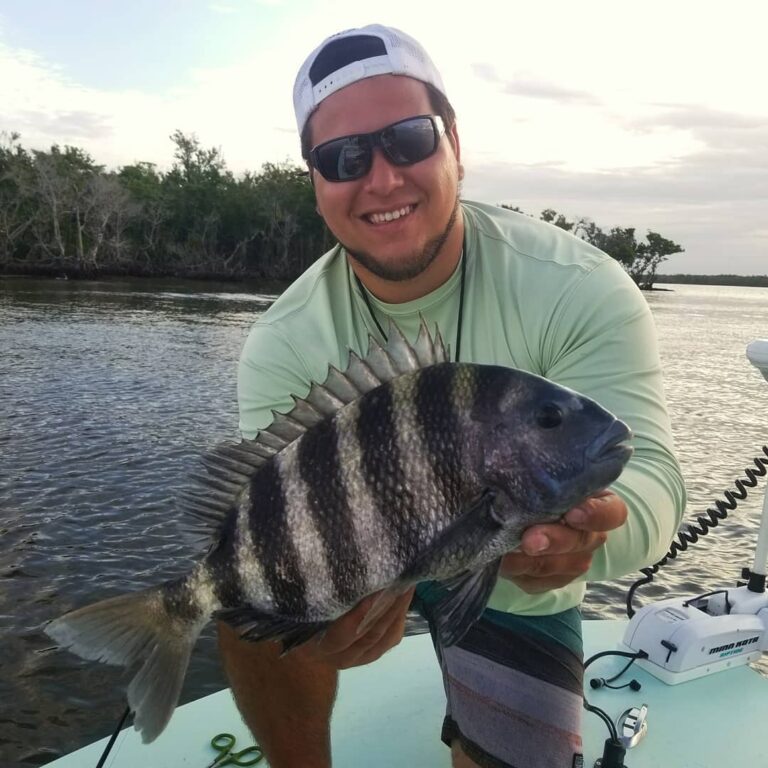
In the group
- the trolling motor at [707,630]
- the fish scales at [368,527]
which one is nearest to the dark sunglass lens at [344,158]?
the fish scales at [368,527]

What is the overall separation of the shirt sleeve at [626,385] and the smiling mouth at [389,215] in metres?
0.68

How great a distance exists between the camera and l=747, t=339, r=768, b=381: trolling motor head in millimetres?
3111

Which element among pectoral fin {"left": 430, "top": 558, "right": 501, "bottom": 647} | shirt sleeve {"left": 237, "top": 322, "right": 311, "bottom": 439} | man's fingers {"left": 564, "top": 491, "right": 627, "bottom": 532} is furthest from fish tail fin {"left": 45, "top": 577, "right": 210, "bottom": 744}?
man's fingers {"left": 564, "top": 491, "right": 627, "bottom": 532}

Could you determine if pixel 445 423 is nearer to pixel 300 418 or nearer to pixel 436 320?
pixel 300 418

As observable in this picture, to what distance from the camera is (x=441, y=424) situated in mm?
1760

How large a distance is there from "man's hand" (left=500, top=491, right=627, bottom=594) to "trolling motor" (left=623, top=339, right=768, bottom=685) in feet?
5.97

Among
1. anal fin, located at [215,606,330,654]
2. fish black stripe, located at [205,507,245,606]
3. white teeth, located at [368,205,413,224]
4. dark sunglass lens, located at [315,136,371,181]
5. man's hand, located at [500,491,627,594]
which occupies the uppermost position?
dark sunglass lens, located at [315,136,371,181]

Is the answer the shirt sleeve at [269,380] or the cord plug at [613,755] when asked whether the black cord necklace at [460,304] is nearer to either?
the shirt sleeve at [269,380]

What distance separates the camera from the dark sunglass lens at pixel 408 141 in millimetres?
2709

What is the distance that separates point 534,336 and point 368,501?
3.64 ft

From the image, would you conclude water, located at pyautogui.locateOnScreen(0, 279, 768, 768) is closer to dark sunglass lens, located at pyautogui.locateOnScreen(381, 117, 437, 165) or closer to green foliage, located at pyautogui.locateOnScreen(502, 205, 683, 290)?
dark sunglass lens, located at pyautogui.locateOnScreen(381, 117, 437, 165)

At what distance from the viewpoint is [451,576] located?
1.79 meters

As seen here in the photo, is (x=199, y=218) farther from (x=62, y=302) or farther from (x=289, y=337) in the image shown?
(x=289, y=337)

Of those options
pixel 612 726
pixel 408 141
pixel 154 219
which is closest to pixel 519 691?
pixel 612 726
